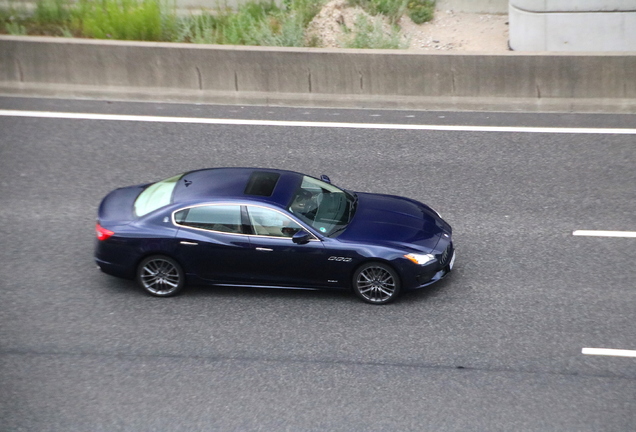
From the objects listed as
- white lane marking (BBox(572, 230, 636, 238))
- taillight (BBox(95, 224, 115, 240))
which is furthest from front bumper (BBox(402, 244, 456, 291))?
taillight (BBox(95, 224, 115, 240))

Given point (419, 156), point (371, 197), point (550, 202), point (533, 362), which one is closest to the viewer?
point (533, 362)

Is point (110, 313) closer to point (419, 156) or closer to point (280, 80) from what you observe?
point (419, 156)

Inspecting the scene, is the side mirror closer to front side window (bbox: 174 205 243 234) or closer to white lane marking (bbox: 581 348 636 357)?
front side window (bbox: 174 205 243 234)

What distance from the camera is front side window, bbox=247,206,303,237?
912 centimetres

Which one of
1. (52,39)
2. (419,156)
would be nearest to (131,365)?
(419,156)

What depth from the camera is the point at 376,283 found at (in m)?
9.15

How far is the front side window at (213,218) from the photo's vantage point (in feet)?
30.1

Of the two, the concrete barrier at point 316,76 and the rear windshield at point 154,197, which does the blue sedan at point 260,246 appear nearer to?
the rear windshield at point 154,197

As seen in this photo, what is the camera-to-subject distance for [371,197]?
10.2 m

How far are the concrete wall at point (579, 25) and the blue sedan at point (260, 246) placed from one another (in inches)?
311

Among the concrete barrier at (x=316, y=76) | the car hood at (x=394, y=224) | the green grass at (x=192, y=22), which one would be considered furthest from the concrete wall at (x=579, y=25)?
the car hood at (x=394, y=224)

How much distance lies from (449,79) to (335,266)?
6.31m

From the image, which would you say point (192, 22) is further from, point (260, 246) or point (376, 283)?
point (376, 283)

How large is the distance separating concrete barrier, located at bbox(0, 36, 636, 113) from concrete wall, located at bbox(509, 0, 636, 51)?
5.93ft
